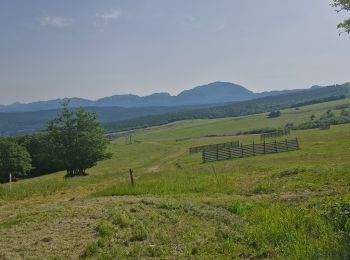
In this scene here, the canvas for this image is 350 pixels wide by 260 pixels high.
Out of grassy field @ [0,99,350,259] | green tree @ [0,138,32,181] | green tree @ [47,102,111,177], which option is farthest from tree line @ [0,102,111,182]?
grassy field @ [0,99,350,259]

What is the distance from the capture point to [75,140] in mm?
65688

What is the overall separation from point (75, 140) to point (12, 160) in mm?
23664

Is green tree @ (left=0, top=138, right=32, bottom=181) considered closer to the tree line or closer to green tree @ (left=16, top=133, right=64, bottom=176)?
green tree @ (left=16, top=133, right=64, bottom=176)

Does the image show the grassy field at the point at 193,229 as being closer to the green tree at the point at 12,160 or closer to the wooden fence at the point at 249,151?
the wooden fence at the point at 249,151

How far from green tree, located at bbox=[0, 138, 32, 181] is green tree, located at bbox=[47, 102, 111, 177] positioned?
20605 millimetres

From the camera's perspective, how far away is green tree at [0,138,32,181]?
83.3 meters

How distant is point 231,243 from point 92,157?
56.5m

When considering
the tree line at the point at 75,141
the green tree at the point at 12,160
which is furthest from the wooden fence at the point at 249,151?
the green tree at the point at 12,160

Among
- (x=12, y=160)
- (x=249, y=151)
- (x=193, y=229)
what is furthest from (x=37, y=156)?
(x=193, y=229)

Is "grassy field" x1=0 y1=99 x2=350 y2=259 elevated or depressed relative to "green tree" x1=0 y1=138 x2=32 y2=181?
elevated

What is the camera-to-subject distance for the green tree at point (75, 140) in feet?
215

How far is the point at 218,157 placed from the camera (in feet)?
207

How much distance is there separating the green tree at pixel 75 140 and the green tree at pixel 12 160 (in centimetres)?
2060

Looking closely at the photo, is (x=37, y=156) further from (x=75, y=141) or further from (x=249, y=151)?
(x=249, y=151)
